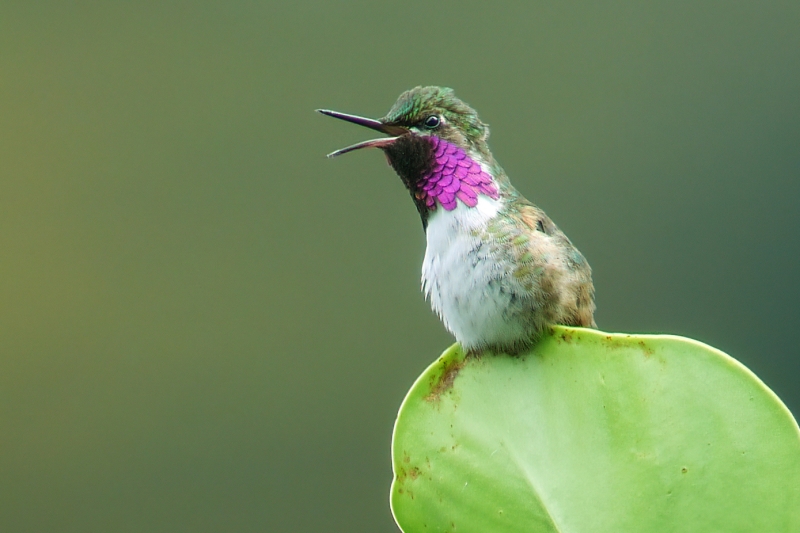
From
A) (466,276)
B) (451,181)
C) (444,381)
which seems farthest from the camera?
(451,181)

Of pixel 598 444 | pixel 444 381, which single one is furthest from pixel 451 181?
pixel 598 444

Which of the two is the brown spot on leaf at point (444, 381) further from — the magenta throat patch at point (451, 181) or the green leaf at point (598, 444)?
the magenta throat patch at point (451, 181)

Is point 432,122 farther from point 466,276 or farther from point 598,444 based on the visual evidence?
point 598,444

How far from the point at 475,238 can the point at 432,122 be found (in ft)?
0.50

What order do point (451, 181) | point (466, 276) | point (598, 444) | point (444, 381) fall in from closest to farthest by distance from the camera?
1. point (598, 444)
2. point (444, 381)
3. point (466, 276)
4. point (451, 181)

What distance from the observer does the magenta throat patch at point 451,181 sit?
898mm

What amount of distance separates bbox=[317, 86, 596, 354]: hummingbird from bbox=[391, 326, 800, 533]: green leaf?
9 centimetres

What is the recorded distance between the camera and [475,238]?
32.8 inches

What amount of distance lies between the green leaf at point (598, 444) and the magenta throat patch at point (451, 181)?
30 cm

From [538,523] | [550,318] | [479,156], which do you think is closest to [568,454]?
[538,523]

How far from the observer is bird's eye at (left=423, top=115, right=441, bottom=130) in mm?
909

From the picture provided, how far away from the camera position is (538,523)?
1.70 ft

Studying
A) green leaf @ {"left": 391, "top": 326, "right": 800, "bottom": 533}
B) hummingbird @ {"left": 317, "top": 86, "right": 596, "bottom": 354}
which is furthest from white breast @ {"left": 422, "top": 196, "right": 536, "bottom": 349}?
green leaf @ {"left": 391, "top": 326, "right": 800, "bottom": 533}

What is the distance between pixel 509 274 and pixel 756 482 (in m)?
0.36
